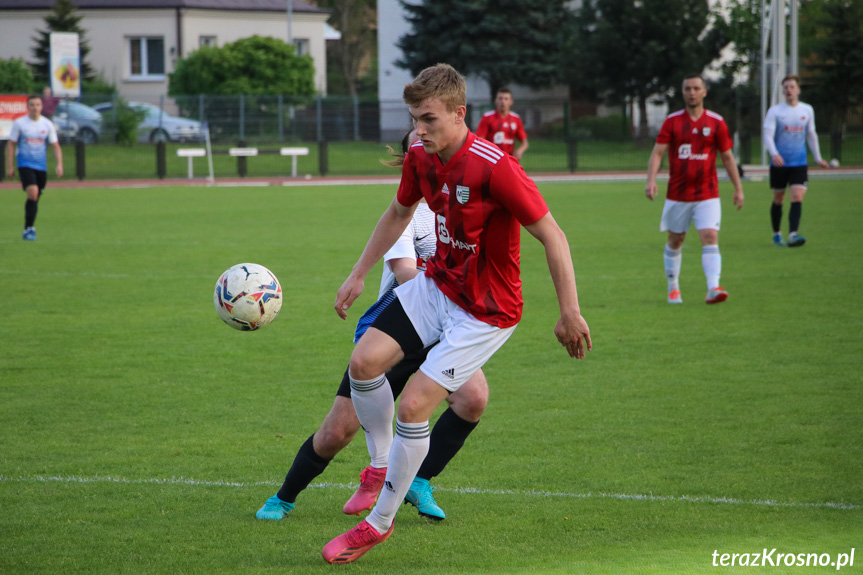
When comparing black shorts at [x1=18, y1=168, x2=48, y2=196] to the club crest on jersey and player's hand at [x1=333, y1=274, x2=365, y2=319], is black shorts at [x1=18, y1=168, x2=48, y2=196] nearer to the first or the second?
player's hand at [x1=333, y1=274, x2=365, y2=319]

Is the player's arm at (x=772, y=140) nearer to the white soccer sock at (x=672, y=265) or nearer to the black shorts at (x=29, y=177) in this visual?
the white soccer sock at (x=672, y=265)

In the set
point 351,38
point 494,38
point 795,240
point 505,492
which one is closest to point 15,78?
point 494,38

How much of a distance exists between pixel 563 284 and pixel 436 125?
2.61 feet

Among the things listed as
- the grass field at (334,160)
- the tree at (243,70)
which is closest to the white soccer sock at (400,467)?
the grass field at (334,160)

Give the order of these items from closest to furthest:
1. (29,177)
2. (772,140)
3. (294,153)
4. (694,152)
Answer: (694,152) → (772,140) → (29,177) → (294,153)

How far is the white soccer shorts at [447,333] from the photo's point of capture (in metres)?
3.97

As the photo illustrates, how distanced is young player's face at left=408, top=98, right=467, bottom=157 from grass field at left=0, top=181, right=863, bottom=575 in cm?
168

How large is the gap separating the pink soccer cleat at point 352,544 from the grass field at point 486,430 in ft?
0.24

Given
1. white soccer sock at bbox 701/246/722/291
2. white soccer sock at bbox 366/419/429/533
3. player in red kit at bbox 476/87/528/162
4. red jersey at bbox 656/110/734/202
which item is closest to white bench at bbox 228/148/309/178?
player in red kit at bbox 476/87/528/162

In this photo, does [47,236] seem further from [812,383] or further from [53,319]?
[812,383]

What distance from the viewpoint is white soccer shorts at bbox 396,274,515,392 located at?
156 inches

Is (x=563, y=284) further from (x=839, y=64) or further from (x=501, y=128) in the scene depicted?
(x=839, y=64)

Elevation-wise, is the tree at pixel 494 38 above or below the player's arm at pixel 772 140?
above

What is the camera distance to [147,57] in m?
50.2
